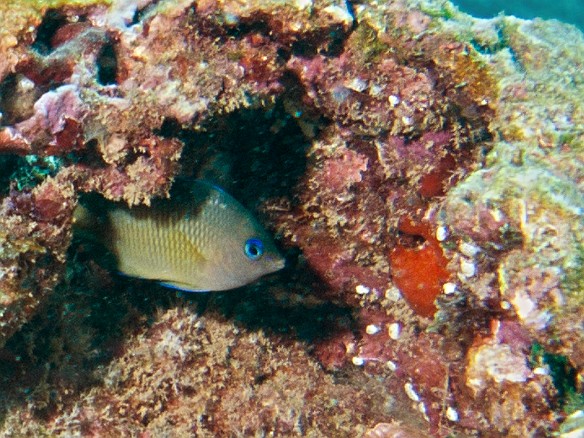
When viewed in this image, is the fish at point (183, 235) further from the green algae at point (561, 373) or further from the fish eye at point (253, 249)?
the green algae at point (561, 373)

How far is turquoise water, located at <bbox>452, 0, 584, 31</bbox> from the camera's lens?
23.2 meters

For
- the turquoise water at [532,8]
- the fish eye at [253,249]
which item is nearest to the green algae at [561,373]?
the fish eye at [253,249]

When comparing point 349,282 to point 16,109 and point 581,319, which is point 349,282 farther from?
point 16,109

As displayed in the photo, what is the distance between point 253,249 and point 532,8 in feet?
84.0

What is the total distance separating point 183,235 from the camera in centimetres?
279

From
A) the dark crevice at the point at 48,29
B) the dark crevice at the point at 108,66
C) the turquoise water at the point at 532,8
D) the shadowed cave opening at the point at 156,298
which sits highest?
the dark crevice at the point at 48,29

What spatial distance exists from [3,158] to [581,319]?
10.2 feet

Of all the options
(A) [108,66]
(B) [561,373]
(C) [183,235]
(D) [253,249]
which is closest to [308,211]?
(D) [253,249]

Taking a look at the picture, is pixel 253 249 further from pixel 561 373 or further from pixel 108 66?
pixel 561 373

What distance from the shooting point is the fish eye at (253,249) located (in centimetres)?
286

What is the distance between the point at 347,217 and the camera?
12.0ft

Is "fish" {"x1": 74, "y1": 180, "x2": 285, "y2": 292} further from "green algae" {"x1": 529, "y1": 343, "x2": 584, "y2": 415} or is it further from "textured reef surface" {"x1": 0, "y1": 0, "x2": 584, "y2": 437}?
"green algae" {"x1": 529, "y1": 343, "x2": 584, "y2": 415}

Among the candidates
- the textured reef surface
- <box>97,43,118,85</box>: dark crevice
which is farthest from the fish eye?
<box>97,43,118,85</box>: dark crevice

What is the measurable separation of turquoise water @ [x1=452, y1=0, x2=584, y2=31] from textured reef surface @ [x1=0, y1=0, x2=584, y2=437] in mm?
21995
